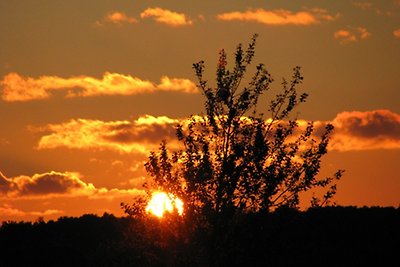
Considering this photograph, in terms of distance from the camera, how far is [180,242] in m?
37.2

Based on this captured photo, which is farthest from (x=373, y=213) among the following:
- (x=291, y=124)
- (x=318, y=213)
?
(x=291, y=124)

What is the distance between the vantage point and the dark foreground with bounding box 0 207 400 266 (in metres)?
38.8

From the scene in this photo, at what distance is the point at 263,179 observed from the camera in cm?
3584

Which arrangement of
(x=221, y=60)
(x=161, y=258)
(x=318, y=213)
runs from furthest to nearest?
(x=318, y=213)
(x=161, y=258)
(x=221, y=60)

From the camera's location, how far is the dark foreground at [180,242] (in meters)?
38.8

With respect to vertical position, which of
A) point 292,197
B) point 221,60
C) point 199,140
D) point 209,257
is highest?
point 221,60

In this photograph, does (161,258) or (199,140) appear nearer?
(199,140)

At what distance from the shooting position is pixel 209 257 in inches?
1399

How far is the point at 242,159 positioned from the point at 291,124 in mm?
3541

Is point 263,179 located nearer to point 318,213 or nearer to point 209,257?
point 209,257

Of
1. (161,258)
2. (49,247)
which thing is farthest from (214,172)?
(49,247)

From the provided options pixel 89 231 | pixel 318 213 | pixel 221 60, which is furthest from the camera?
pixel 89 231

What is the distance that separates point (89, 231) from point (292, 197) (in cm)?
4663

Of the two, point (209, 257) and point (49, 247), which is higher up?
point (49, 247)
